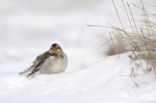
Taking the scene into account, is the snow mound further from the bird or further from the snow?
the bird

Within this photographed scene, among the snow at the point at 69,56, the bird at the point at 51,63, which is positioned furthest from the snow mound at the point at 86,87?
the bird at the point at 51,63

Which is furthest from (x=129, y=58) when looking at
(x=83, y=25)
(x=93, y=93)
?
(x=83, y=25)

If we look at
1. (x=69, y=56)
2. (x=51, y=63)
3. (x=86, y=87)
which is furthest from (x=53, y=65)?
(x=69, y=56)

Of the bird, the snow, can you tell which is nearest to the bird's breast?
the bird

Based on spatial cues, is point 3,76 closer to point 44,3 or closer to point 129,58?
point 129,58

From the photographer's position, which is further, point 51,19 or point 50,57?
point 51,19
